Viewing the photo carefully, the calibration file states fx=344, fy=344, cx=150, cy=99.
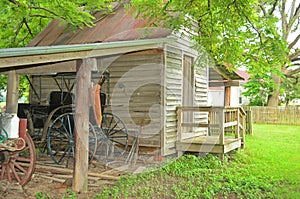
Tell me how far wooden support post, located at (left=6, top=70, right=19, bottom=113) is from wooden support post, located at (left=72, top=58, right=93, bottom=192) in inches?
74.3

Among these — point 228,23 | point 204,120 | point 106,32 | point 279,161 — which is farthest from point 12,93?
point 279,161

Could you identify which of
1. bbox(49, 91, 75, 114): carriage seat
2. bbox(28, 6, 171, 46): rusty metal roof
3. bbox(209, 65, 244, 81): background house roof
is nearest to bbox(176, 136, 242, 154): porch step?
bbox(28, 6, 171, 46): rusty metal roof

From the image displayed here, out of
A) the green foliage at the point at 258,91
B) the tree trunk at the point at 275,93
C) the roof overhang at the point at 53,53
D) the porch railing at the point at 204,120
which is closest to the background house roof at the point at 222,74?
the porch railing at the point at 204,120

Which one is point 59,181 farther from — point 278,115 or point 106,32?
point 278,115

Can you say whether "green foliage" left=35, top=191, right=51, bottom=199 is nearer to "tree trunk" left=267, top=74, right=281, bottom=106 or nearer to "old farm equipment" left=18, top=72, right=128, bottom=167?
"old farm equipment" left=18, top=72, right=128, bottom=167

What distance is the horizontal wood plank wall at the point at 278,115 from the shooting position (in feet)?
70.1

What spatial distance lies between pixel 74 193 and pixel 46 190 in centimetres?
57

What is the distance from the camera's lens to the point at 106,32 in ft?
31.4

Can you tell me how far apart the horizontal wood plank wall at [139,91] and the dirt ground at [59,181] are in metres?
1.09

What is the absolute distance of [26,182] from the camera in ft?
19.0

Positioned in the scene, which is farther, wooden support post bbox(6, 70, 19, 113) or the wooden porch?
the wooden porch

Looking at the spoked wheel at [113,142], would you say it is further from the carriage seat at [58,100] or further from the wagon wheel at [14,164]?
the wagon wheel at [14,164]

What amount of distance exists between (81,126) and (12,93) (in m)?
2.08

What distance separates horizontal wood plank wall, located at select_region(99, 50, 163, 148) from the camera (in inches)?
349
